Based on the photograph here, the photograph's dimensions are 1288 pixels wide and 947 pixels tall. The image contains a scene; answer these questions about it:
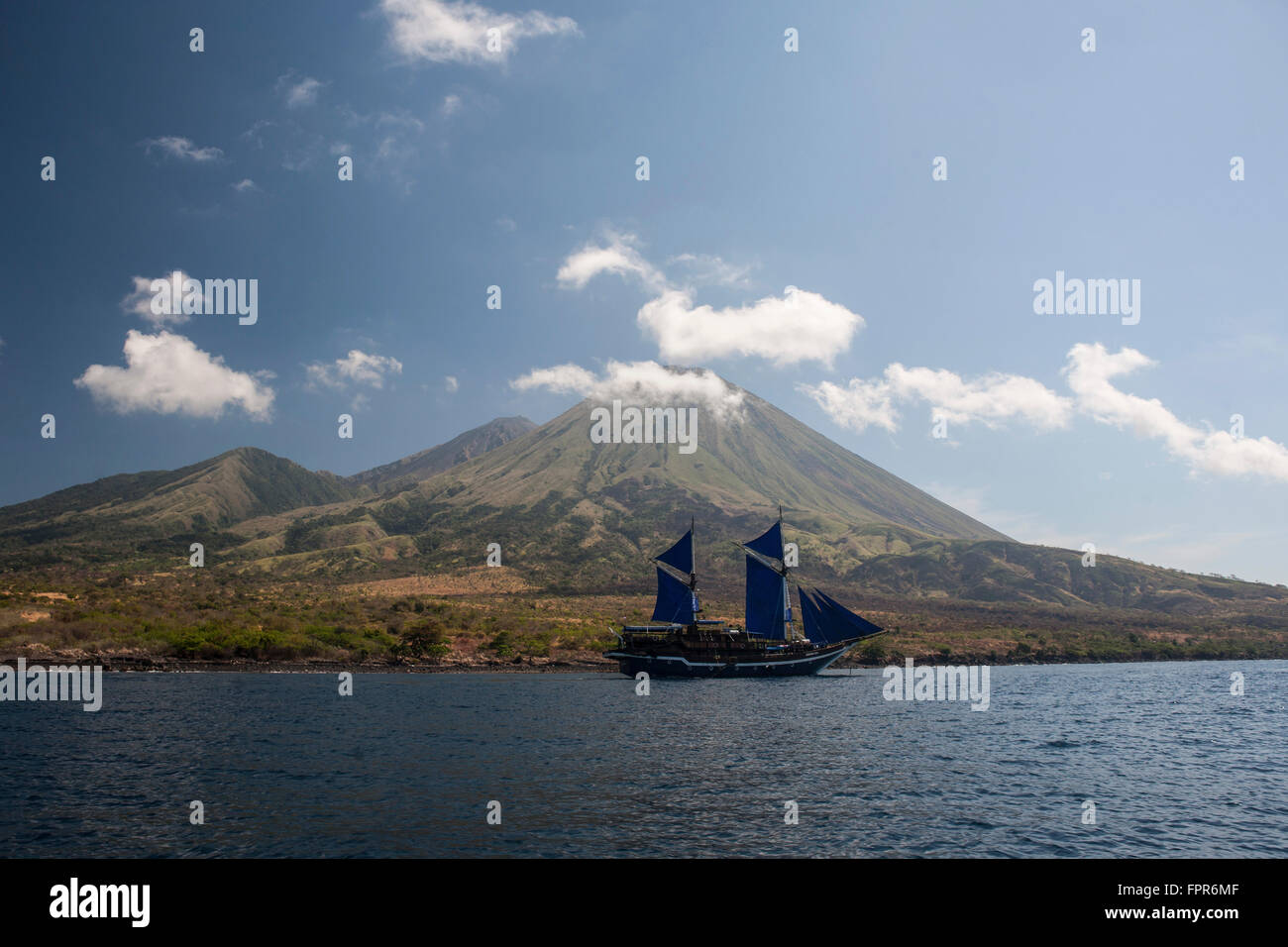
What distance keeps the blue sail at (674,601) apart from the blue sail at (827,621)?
54.2 feet

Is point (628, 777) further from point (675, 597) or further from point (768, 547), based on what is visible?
point (768, 547)

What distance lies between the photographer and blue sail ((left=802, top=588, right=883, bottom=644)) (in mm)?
102375

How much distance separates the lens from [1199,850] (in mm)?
25766

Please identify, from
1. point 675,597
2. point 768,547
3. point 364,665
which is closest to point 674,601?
point 675,597

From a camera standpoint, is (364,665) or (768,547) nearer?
(364,665)

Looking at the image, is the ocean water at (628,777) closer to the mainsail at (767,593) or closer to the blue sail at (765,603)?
the mainsail at (767,593)

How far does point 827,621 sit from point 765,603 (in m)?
9.21

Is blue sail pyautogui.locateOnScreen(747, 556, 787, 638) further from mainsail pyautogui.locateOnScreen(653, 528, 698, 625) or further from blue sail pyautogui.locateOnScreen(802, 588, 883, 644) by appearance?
mainsail pyautogui.locateOnScreen(653, 528, 698, 625)

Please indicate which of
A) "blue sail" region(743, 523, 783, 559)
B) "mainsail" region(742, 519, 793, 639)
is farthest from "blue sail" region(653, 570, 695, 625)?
"blue sail" region(743, 523, 783, 559)

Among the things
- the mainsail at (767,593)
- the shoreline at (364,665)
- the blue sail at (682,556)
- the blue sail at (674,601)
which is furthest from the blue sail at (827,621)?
the blue sail at (682,556)

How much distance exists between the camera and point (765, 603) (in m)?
107
